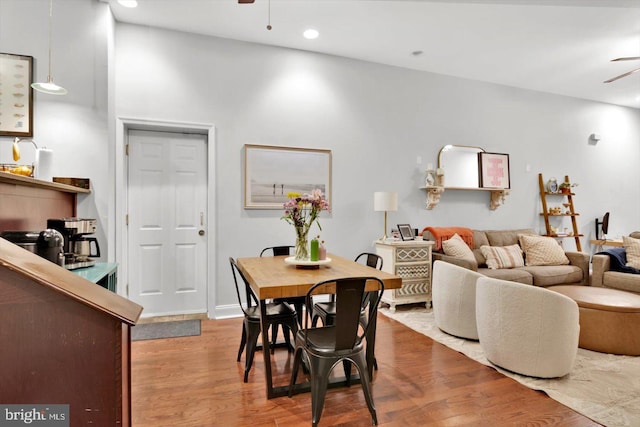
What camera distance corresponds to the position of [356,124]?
14.3ft

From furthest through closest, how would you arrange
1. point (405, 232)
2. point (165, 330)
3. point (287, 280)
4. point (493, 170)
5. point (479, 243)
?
point (493, 170) < point (479, 243) < point (405, 232) < point (165, 330) < point (287, 280)

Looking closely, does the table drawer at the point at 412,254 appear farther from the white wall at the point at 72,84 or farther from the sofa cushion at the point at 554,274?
the white wall at the point at 72,84

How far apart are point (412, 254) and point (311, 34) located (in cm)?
274

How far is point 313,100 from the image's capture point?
A: 415 centimetres

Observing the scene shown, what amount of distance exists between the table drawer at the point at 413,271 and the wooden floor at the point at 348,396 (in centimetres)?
116

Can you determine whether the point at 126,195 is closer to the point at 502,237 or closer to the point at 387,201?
the point at 387,201

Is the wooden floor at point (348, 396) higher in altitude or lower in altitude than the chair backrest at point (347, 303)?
lower

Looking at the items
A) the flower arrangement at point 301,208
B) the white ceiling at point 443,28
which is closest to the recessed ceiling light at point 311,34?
the white ceiling at point 443,28

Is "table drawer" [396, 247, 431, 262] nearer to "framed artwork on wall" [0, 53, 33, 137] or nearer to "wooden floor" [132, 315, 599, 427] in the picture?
"wooden floor" [132, 315, 599, 427]

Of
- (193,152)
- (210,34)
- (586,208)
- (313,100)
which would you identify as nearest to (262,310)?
(193,152)

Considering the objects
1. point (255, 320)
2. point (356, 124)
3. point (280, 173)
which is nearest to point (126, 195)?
point (280, 173)

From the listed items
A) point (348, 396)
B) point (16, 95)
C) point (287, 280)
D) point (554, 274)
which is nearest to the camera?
point (287, 280)

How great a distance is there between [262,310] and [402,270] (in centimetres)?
232

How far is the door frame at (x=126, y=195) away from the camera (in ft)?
11.0
